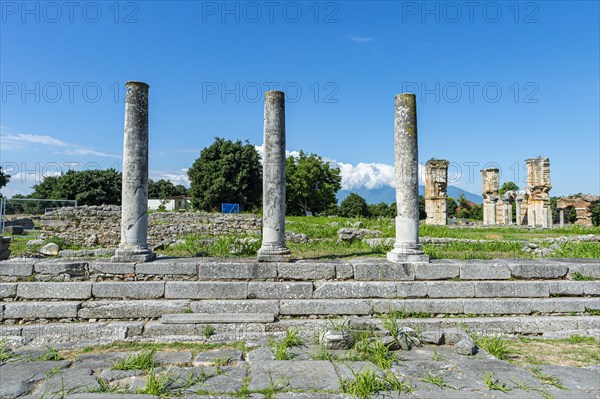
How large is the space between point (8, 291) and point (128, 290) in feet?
7.44

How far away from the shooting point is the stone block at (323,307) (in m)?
7.11

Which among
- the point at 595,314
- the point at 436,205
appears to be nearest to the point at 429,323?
the point at 595,314

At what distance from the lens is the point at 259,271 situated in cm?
770

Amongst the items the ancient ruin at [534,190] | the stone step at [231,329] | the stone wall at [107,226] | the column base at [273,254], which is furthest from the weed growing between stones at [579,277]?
A: the ancient ruin at [534,190]

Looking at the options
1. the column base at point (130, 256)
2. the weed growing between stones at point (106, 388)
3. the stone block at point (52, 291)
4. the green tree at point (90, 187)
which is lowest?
the weed growing between stones at point (106, 388)

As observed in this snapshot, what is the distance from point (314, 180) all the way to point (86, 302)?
4589 cm

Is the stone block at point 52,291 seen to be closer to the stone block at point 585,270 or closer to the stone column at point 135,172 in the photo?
the stone column at point 135,172

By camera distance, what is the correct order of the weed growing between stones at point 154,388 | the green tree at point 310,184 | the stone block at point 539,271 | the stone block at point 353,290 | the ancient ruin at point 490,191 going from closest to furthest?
the weed growing between stones at point 154,388 < the stone block at point 353,290 < the stone block at point 539,271 < the ancient ruin at point 490,191 < the green tree at point 310,184

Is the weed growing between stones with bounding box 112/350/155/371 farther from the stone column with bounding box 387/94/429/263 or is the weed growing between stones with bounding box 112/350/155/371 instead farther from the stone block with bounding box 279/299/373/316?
the stone column with bounding box 387/94/429/263

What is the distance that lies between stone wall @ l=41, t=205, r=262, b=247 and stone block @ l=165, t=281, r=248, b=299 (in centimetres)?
1126

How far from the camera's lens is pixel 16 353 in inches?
228

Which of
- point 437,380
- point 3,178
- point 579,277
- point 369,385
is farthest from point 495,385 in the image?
point 3,178

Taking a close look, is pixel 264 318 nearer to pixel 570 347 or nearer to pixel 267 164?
pixel 267 164

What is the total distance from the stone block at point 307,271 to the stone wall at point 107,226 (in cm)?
1187
